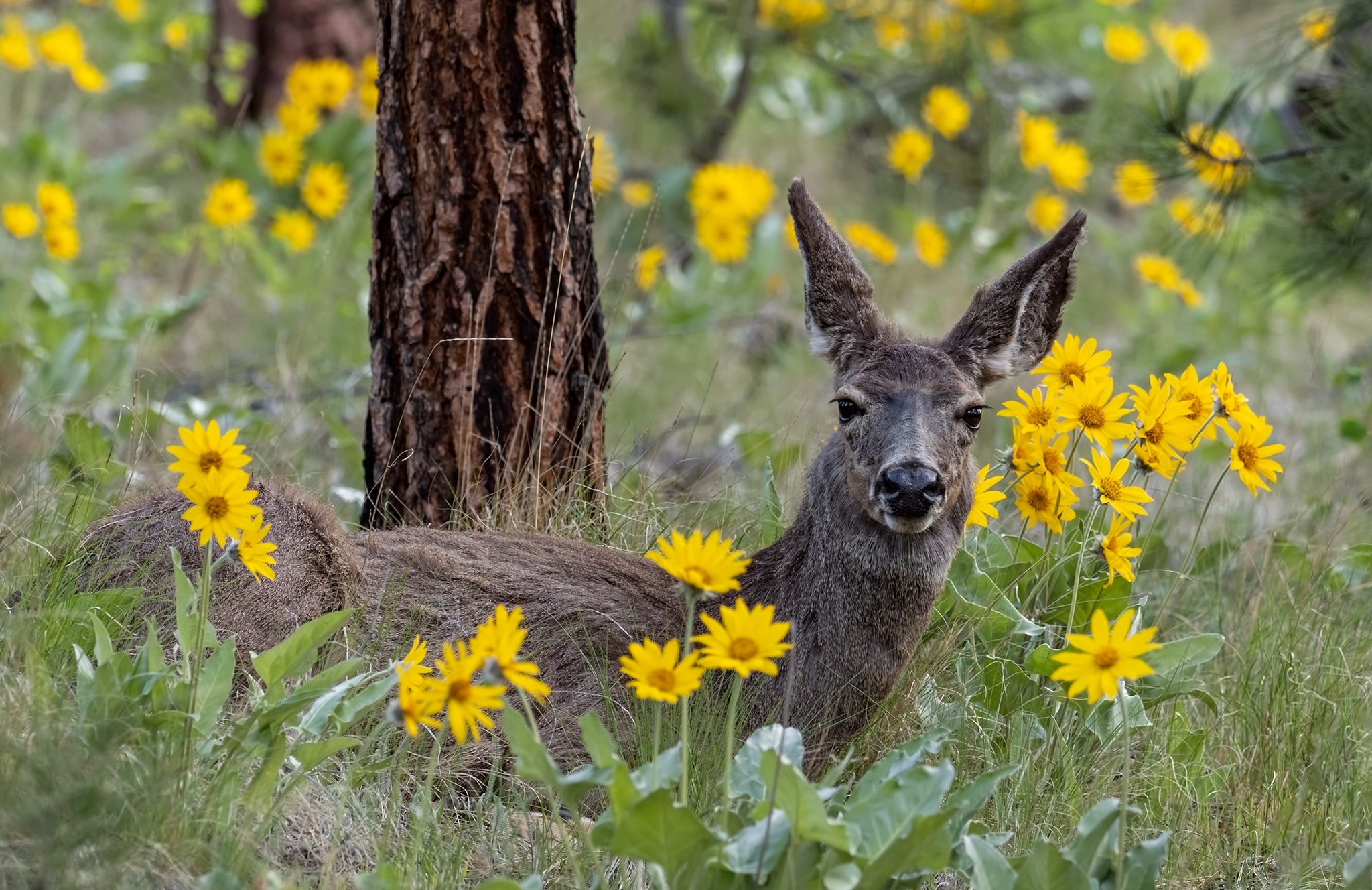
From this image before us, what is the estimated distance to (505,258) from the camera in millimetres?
4566

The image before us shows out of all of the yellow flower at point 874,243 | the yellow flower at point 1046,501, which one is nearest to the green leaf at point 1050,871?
the yellow flower at point 1046,501

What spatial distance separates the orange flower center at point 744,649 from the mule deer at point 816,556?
1081 millimetres

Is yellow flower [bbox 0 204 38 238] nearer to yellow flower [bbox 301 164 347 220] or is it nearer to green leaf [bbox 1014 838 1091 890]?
yellow flower [bbox 301 164 347 220]

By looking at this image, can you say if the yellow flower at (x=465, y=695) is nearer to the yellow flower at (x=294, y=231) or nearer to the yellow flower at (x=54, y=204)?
the yellow flower at (x=54, y=204)

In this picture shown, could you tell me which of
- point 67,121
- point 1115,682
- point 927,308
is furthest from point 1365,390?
point 67,121

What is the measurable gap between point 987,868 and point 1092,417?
1309 mm

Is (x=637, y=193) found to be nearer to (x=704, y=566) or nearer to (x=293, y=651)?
(x=293, y=651)

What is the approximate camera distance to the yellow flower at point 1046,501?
12.9ft

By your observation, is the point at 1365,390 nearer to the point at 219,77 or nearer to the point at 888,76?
the point at 888,76

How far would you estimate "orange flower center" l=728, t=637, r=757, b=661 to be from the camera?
2.67 meters

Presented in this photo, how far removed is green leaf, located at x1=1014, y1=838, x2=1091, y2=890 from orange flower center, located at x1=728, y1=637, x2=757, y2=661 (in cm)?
70

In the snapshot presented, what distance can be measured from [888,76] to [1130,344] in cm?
245

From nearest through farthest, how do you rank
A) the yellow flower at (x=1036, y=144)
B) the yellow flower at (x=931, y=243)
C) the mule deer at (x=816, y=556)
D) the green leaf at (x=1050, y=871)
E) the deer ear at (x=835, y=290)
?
the green leaf at (x=1050, y=871)
the mule deer at (x=816, y=556)
the deer ear at (x=835, y=290)
the yellow flower at (x=931, y=243)
the yellow flower at (x=1036, y=144)

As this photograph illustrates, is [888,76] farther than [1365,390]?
Yes
